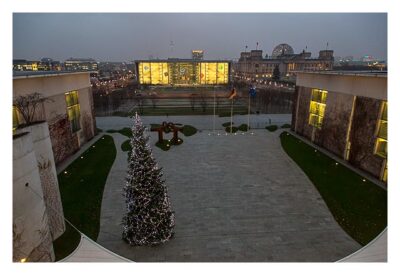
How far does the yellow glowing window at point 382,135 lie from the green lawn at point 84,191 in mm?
23400

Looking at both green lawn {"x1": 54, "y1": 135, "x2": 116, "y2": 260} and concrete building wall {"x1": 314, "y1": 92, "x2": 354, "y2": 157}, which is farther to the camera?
concrete building wall {"x1": 314, "y1": 92, "x2": 354, "y2": 157}

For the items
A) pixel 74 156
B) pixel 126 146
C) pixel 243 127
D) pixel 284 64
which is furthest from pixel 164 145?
pixel 284 64

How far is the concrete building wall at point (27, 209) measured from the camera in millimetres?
9719

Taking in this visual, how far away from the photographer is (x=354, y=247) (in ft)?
48.9

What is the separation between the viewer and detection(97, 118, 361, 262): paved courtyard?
14.5 m

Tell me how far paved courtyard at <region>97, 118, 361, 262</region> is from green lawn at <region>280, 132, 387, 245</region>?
0.73 meters

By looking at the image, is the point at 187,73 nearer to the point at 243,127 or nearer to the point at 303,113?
the point at 243,127

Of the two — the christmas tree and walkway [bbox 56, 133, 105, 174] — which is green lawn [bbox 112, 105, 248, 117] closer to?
walkway [bbox 56, 133, 105, 174]

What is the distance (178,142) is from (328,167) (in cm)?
1734

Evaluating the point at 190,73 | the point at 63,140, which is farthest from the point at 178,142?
the point at 190,73

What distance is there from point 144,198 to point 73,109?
21.6 m

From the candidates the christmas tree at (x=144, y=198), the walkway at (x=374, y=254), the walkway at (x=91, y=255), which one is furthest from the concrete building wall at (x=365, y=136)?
the walkway at (x=91, y=255)

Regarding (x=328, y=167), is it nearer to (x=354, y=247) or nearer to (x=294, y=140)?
(x=294, y=140)

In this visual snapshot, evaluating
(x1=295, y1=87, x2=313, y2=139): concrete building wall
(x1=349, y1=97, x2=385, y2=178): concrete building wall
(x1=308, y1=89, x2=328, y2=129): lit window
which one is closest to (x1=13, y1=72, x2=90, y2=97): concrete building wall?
(x1=295, y1=87, x2=313, y2=139): concrete building wall
